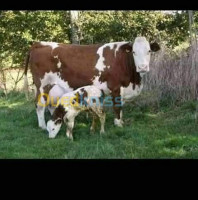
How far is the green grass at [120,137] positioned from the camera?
5566 mm

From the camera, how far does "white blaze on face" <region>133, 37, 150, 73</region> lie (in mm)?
6996

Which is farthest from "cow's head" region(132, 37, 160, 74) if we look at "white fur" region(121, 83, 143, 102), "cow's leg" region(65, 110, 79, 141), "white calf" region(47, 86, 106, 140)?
"cow's leg" region(65, 110, 79, 141)

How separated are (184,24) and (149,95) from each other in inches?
164

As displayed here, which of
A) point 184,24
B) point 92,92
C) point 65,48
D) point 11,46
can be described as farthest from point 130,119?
point 11,46

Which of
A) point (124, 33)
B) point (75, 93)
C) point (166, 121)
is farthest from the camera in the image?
point (124, 33)

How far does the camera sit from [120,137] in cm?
653

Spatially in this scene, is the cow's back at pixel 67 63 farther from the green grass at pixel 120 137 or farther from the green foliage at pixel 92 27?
the green foliage at pixel 92 27

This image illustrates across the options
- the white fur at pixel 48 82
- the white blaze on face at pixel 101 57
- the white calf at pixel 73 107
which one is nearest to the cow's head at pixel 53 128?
the white calf at pixel 73 107

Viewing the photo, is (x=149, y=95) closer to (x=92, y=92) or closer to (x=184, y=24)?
(x=92, y=92)

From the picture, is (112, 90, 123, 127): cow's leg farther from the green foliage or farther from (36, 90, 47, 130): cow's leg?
the green foliage

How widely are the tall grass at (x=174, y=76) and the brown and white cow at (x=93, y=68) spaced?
1315 millimetres

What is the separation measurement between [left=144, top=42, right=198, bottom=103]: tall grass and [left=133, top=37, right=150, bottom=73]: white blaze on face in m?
1.38

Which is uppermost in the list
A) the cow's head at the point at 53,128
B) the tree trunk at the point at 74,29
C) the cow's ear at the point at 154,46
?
the tree trunk at the point at 74,29

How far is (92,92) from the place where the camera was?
22.5 feet
